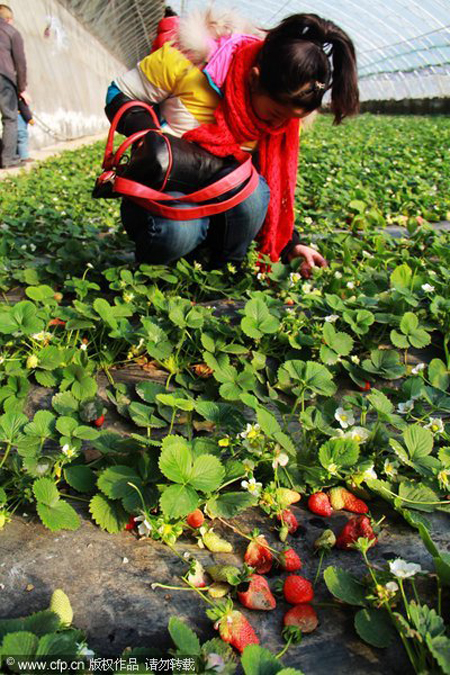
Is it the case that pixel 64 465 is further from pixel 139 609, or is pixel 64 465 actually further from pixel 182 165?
pixel 182 165

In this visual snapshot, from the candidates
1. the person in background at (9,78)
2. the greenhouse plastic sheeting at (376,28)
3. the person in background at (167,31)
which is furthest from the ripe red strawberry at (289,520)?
the greenhouse plastic sheeting at (376,28)

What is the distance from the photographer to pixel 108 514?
107cm

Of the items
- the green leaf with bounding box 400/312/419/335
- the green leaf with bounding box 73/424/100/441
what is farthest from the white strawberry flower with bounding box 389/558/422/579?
the green leaf with bounding box 400/312/419/335

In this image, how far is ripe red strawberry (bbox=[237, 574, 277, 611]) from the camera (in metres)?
0.93

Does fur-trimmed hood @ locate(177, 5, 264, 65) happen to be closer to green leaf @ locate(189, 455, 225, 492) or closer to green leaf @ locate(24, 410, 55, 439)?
green leaf @ locate(24, 410, 55, 439)

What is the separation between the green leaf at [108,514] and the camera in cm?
106

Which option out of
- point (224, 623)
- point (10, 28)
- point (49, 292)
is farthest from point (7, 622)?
point (10, 28)

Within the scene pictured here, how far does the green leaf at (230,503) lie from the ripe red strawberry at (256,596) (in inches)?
5.4

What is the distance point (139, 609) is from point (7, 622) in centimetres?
22

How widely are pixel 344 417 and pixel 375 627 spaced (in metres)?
0.51

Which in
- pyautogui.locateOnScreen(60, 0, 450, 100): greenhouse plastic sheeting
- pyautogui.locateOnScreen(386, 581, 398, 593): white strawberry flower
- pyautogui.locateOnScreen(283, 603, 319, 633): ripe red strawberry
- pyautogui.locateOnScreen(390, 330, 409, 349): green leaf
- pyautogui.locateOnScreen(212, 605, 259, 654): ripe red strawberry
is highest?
pyautogui.locateOnScreen(60, 0, 450, 100): greenhouse plastic sheeting

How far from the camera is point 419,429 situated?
121cm

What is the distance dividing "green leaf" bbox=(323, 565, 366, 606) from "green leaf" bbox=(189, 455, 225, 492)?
0.84 ft

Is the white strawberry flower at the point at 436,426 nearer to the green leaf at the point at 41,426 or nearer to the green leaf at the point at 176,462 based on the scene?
the green leaf at the point at 176,462
